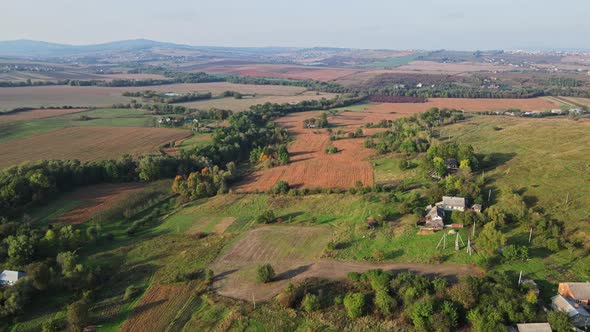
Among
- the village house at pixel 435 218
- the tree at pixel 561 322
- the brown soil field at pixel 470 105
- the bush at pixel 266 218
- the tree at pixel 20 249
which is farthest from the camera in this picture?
the brown soil field at pixel 470 105

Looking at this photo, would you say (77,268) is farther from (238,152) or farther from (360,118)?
(360,118)

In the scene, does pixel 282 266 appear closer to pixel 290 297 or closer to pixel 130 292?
pixel 290 297

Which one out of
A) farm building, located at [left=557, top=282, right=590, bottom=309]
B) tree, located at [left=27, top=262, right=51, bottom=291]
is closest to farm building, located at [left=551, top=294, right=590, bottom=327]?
farm building, located at [left=557, top=282, right=590, bottom=309]

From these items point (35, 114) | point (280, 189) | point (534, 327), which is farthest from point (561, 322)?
point (35, 114)

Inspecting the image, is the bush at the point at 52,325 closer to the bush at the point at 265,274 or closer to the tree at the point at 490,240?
the bush at the point at 265,274

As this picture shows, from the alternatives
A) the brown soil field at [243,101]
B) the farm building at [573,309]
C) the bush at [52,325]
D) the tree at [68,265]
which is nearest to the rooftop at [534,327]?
the farm building at [573,309]

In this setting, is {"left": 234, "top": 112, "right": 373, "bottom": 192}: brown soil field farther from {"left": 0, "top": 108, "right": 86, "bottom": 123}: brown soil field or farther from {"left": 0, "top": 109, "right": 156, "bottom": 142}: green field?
{"left": 0, "top": 108, "right": 86, "bottom": 123}: brown soil field

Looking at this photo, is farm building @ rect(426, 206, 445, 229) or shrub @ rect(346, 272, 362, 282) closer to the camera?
shrub @ rect(346, 272, 362, 282)
